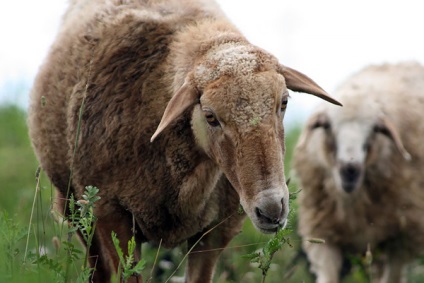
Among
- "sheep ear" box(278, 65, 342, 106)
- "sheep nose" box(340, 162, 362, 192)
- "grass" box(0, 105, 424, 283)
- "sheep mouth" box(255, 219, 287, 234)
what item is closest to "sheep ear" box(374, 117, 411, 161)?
"sheep nose" box(340, 162, 362, 192)

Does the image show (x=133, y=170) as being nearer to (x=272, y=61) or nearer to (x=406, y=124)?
(x=272, y=61)

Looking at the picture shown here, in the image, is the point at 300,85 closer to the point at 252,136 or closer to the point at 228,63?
the point at 228,63

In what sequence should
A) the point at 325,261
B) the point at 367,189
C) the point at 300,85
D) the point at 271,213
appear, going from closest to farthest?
the point at 271,213 < the point at 300,85 < the point at 325,261 < the point at 367,189

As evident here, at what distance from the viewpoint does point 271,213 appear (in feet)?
11.4

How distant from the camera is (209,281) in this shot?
459 cm

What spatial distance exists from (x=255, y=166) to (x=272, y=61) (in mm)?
626

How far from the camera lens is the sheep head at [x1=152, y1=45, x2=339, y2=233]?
352cm

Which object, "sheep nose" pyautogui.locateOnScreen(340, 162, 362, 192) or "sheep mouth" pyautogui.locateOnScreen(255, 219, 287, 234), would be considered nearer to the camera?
"sheep mouth" pyautogui.locateOnScreen(255, 219, 287, 234)

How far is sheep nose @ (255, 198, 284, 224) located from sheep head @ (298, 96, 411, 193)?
3561mm

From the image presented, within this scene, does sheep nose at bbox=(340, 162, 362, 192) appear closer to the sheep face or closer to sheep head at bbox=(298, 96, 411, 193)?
sheep head at bbox=(298, 96, 411, 193)

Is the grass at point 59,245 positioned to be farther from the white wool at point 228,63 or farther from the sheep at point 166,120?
A: the white wool at point 228,63

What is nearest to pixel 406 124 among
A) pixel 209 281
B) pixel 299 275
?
pixel 299 275

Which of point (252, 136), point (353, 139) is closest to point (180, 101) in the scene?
point (252, 136)

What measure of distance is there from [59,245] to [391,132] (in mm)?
4033
